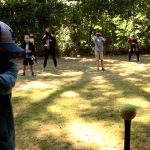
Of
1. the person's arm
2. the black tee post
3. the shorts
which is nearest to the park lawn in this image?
the shorts

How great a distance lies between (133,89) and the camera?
12.0m

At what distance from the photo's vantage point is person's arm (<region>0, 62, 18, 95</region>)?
93.7 inches

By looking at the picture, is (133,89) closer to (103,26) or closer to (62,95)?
(62,95)

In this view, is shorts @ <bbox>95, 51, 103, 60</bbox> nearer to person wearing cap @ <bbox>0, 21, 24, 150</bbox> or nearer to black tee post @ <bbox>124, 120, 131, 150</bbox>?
black tee post @ <bbox>124, 120, 131, 150</bbox>

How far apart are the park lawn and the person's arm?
14.5 ft

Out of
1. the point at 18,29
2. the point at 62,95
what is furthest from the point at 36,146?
the point at 18,29

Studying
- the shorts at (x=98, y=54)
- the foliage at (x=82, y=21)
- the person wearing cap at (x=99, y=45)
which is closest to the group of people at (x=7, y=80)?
the person wearing cap at (x=99, y=45)

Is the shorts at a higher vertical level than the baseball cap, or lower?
lower

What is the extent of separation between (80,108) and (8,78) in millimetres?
7271

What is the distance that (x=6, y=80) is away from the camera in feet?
7.86

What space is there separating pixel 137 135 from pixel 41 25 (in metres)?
17.4

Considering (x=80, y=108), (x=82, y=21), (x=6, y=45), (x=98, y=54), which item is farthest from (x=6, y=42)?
(x=82, y=21)

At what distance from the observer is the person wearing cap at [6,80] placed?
2395 mm

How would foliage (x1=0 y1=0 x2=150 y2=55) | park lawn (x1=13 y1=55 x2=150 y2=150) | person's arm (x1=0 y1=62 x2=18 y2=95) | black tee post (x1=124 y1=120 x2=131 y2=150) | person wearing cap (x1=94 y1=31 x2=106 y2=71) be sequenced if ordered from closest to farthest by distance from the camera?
person's arm (x1=0 y1=62 x2=18 y2=95) < black tee post (x1=124 y1=120 x2=131 y2=150) < park lawn (x1=13 y1=55 x2=150 y2=150) < person wearing cap (x1=94 y1=31 x2=106 y2=71) < foliage (x1=0 y1=0 x2=150 y2=55)
